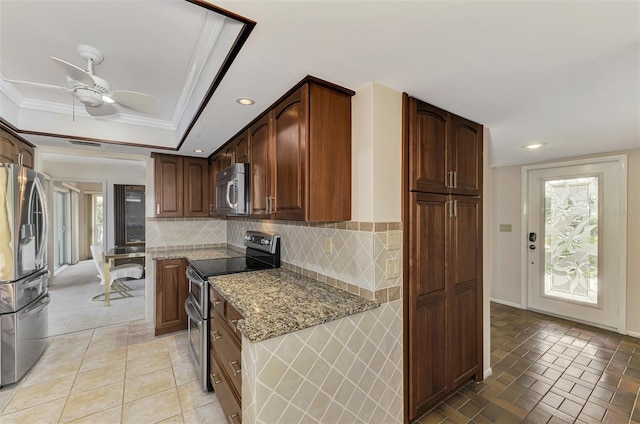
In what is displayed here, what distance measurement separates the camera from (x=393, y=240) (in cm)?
178

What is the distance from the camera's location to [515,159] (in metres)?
3.96

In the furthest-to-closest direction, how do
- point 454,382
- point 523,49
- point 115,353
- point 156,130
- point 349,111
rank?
point 156,130 < point 115,353 < point 454,382 < point 349,111 < point 523,49

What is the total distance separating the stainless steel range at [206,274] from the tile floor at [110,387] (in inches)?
7.3

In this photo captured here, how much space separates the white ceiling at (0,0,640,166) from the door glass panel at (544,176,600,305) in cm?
152

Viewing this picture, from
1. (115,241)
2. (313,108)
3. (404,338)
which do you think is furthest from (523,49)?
(115,241)

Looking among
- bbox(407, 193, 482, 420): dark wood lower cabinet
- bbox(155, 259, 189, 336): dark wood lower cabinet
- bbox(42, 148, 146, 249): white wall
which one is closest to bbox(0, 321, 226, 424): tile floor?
bbox(155, 259, 189, 336): dark wood lower cabinet

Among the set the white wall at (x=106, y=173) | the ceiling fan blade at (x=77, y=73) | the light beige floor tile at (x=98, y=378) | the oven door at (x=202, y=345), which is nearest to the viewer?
the ceiling fan blade at (x=77, y=73)

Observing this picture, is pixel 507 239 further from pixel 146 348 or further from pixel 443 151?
pixel 146 348

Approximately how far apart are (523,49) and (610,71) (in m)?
0.68

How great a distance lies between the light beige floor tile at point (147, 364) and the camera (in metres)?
2.53

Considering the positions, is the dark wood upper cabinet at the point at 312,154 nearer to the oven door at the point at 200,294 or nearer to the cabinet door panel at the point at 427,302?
the cabinet door panel at the point at 427,302

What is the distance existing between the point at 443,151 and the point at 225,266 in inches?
82.9

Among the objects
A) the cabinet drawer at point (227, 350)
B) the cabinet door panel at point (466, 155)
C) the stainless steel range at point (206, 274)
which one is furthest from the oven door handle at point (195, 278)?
the cabinet door panel at point (466, 155)

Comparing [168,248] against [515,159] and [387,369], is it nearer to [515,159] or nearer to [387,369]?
[387,369]
